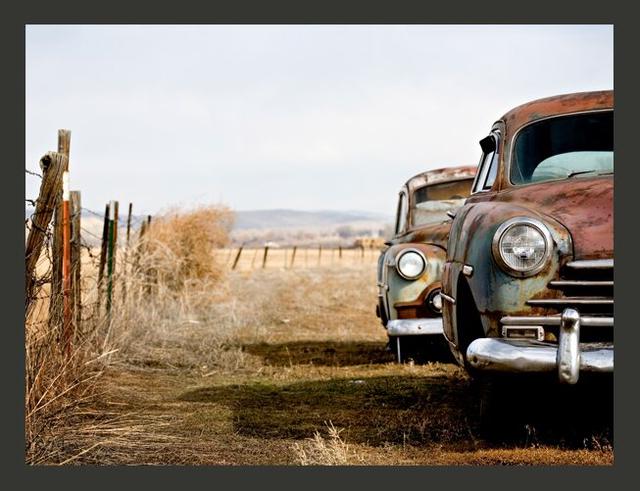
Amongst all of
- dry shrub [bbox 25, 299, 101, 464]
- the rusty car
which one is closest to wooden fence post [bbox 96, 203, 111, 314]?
dry shrub [bbox 25, 299, 101, 464]

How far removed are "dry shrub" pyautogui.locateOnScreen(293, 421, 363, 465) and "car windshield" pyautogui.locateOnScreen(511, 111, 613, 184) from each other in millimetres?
1920

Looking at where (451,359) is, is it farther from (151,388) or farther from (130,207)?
(130,207)

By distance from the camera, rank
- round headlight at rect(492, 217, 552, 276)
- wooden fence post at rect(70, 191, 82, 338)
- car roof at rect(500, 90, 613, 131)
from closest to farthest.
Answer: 1. round headlight at rect(492, 217, 552, 276)
2. car roof at rect(500, 90, 613, 131)
3. wooden fence post at rect(70, 191, 82, 338)

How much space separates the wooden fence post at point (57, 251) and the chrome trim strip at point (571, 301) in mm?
3419

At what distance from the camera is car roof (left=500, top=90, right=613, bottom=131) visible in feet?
19.4

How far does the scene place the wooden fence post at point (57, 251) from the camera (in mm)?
6848

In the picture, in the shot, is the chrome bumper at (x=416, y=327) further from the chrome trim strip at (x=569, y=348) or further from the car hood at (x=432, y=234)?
the chrome trim strip at (x=569, y=348)

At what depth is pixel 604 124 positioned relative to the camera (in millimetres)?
5875

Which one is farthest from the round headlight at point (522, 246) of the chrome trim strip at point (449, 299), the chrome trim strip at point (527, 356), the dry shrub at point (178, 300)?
the dry shrub at point (178, 300)

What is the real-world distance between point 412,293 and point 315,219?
187m

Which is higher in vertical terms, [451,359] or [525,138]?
[525,138]

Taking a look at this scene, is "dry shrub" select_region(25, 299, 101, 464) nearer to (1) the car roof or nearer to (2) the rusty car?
(2) the rusty car

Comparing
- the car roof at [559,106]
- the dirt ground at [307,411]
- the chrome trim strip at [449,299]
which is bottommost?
the dirt ground at [307,411]

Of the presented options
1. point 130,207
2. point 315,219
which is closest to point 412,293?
point 130,207
